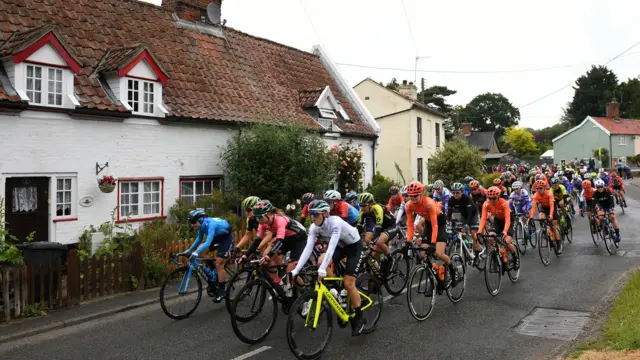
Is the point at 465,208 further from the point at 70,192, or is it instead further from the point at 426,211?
the point at 70,192

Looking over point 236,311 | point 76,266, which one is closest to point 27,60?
point 76,266

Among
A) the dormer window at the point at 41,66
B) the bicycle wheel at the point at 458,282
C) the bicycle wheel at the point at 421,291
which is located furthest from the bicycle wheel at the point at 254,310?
the dormer window at the point at 41,66

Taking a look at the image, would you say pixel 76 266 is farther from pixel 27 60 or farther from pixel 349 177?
pixel 349 177

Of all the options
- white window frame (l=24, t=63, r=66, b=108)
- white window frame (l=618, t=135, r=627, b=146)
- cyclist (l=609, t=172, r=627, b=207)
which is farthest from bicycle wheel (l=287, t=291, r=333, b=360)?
white window frame (l=618, t=135, r=627, b=146)

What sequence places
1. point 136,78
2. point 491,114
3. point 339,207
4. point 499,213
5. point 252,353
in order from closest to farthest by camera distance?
point 252,353
point 339,207
point 499,213
point 136,78
point 491,114

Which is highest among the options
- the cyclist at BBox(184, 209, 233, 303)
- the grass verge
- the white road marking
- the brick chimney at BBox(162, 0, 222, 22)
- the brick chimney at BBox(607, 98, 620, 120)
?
the brick chimney at BBox(607, 98, 620, 120)

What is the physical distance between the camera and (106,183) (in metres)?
12.5

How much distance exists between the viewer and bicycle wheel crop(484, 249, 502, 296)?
9492mm

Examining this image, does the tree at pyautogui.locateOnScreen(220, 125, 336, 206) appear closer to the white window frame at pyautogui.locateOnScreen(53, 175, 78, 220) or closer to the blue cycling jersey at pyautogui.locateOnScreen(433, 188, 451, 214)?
the blue cycling jersey at pyautogui.locateOnScreen(433, 188, 451, 214)

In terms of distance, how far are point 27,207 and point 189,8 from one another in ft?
35.7

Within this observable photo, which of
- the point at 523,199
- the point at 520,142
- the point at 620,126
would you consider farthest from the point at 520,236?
the point at 520,142

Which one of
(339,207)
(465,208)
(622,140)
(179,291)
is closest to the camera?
(179,291)

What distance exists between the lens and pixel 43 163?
1166cm

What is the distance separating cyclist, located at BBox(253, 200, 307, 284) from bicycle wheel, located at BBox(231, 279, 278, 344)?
16.5 inches
